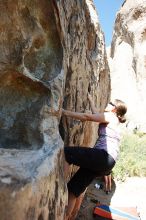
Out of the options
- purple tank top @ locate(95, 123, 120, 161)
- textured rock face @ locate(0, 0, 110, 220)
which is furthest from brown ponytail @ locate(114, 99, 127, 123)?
textured rock face @ locate(0, 0, 110, 220)

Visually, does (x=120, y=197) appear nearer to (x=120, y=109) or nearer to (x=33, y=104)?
(x=120, y=109)

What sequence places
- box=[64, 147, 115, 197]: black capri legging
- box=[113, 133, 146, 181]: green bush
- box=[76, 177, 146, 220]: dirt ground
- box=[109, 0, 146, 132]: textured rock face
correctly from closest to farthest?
box=[64, 147, 115, 197]: black capri legging < box=[76, 177, 146, 220]: dirt ground < box=[113, 133, 146, 181]: green bush < box=[109, 0, 146, 132]: textured rock face

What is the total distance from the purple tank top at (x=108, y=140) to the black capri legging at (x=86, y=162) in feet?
0.23

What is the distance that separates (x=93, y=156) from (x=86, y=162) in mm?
88

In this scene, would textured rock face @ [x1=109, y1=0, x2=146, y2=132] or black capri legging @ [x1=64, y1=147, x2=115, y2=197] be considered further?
textured rock face @ [x1=109, y1=0, x2=146, y2=132]

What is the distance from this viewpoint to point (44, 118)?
3166 millimetres

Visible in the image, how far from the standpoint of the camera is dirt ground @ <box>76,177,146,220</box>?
19.0 feet

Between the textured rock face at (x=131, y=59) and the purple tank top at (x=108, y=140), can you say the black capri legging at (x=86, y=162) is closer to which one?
the purple tank top at (x=108, y=140)

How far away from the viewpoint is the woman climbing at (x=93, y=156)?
3.49 m

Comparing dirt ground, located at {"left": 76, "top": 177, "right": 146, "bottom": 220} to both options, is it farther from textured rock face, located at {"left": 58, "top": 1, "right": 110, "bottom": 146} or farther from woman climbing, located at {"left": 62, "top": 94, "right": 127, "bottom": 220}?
woman climbing, located at {"left": 62, "top": 94, "right": 127, "bottom": 220}

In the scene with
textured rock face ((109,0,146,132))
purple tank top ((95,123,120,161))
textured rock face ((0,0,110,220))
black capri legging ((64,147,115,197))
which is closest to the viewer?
textured rock face ((0,0,110,220))

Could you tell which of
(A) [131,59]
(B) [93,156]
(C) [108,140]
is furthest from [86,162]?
(A) [131,59]

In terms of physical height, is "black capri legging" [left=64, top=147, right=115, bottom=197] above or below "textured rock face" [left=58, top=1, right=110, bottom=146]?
below

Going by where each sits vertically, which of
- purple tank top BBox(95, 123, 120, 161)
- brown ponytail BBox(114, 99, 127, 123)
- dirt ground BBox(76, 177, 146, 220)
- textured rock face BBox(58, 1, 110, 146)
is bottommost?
dirt ground BBox(76, 177, 146, 220)
